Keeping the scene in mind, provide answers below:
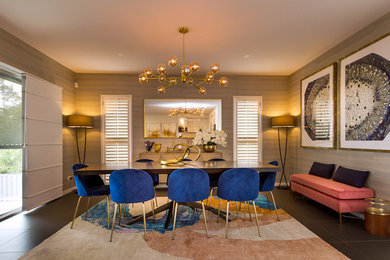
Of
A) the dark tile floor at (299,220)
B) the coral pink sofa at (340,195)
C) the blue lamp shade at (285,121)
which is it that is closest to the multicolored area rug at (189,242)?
the dark tile floor at (299,220)

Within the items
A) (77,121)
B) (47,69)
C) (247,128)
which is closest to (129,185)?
(77,121)

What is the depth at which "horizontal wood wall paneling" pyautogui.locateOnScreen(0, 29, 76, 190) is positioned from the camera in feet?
12.1

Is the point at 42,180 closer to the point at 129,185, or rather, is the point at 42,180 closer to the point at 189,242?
the point at 129,185

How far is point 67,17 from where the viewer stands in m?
3.28

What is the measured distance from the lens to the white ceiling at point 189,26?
302cm

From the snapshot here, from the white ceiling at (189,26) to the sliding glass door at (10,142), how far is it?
2.75ft

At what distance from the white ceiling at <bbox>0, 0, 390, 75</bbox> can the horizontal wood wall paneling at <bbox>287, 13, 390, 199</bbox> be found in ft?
0.45

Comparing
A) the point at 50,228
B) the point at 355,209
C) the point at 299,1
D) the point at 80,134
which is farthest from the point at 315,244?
the point at 80,134

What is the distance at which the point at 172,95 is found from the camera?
6.09m

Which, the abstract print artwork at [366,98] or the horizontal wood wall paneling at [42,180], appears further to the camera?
the horizontal wood wall paneling at [42,180]

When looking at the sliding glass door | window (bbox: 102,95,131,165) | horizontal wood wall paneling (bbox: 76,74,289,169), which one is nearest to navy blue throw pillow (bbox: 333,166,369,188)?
horizontal wood wall paneling (bbox: 76,74,289,169)

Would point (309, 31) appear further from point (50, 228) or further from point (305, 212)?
point (50, 228)

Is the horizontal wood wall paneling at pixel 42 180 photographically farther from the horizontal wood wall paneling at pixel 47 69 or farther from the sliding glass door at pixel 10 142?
the horizontal wood wall paneling at pixel 47 69

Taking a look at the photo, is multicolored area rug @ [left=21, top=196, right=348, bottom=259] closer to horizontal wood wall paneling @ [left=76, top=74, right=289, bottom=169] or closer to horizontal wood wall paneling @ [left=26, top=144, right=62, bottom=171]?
horizontal wood wall paneling @ [left=26, top=144, right=62, bottom=171]
